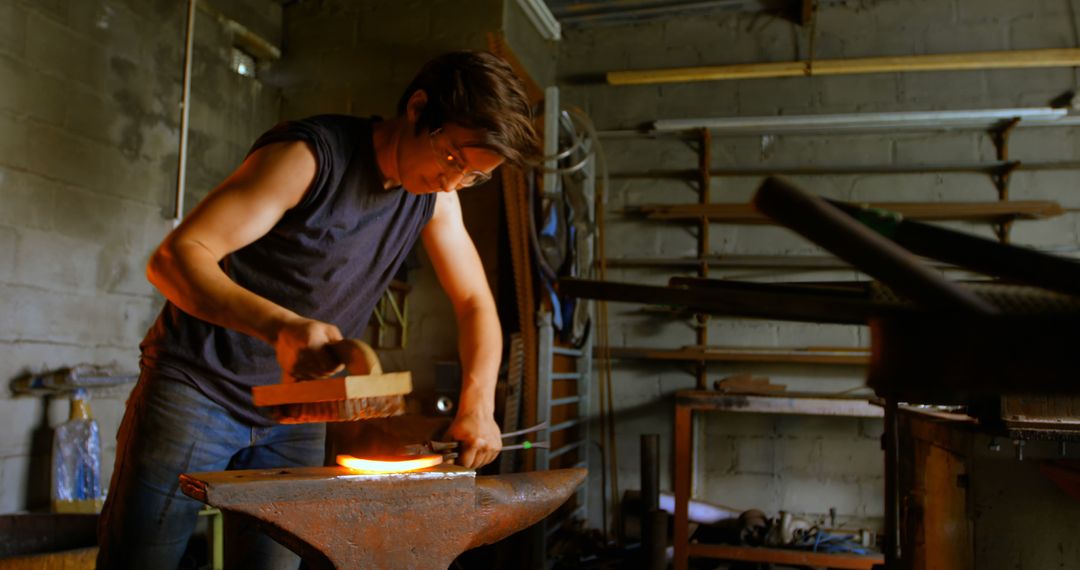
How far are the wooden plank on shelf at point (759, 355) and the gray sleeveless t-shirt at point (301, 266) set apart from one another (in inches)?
111

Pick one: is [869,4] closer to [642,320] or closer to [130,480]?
[642,320]

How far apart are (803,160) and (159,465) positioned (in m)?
3.77

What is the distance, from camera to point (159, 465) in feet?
4.47

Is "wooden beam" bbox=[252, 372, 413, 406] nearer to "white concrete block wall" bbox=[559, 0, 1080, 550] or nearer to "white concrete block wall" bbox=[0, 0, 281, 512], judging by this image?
"white concrete block wall" bbox=[0, 0, 281, 512]

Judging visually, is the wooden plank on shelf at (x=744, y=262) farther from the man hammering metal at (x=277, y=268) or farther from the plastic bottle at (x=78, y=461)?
the man hammering metal at (x=277, y=268)

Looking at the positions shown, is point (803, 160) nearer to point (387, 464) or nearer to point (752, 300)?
point (387, 464)

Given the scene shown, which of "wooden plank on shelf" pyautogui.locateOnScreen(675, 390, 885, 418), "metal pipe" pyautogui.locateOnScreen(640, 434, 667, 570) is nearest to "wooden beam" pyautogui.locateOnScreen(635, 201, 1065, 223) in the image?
"wooden plank on shelf" pyautogui.locateOnScreen(675, 390, 885, 418)

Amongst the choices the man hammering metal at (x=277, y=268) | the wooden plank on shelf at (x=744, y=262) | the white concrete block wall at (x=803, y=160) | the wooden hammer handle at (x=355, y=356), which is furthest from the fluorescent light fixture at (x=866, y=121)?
the wooden hammer handle at (x=355, y=356)

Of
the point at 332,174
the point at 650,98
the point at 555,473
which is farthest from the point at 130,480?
the point at 650,98

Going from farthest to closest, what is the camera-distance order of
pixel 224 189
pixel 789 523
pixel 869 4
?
pixel 869 4 < pixel 789 523 < pixel 224 189

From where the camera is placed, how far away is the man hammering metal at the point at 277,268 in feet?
4.28

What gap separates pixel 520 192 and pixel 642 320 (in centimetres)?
140

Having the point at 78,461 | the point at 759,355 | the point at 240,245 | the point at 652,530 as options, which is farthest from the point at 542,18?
the point at 240,245

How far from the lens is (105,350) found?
118 inches
